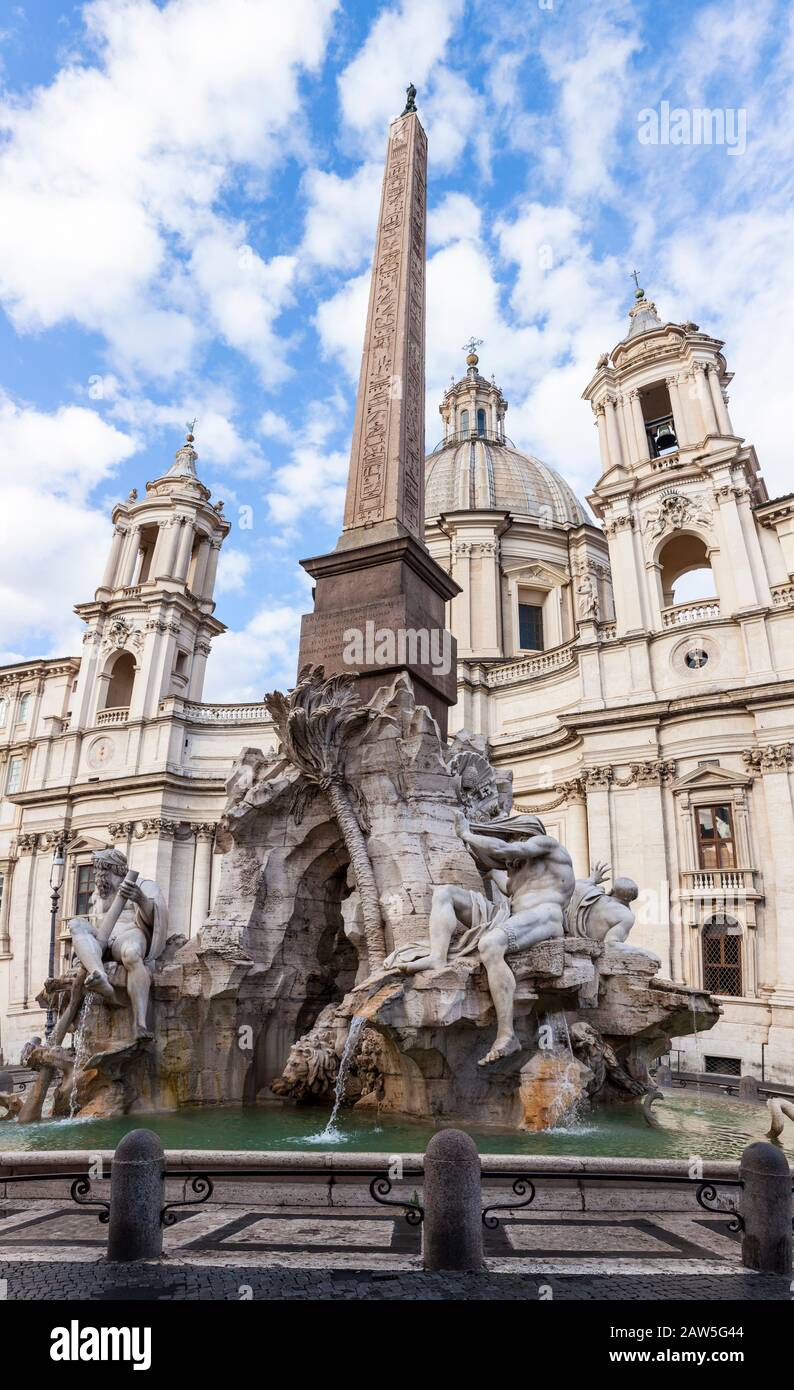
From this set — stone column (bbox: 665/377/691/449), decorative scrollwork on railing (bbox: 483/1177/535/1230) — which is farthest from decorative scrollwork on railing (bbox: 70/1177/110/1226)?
stone column (bbox: 665/377/691/449)

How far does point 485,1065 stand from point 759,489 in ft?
86.1

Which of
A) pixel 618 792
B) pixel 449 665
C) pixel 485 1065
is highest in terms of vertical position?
pixel 618 792

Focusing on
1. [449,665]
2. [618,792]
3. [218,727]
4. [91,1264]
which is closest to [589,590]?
[618,792]

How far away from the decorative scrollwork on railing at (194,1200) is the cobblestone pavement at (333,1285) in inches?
8.7

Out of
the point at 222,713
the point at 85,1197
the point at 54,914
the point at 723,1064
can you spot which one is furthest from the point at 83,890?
the point at 85,1197

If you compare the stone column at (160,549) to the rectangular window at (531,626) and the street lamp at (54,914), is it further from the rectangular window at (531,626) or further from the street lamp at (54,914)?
the rectangular window at (531,626)

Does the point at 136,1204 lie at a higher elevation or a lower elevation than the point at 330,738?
lower

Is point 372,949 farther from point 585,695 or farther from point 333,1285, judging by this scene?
point 585,695

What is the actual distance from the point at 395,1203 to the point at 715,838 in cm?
2124

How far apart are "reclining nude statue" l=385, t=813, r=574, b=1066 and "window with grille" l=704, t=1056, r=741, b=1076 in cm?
1461

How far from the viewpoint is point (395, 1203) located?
3.76 meters

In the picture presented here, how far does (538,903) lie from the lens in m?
7.56

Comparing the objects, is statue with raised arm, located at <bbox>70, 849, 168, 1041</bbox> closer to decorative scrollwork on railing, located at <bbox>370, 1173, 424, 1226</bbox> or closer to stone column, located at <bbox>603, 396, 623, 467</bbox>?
decorative scrollwork on railing, located at <bbox>370, 1173, 424, 1226</bbox>
